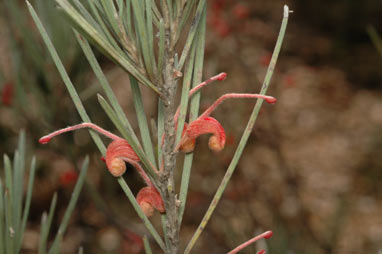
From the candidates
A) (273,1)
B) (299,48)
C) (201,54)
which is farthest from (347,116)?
(201,54)

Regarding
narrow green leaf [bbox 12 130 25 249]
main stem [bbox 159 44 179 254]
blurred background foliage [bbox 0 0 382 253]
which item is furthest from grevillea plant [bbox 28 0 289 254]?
blurred background foliage [bbox 0 0 382 253]

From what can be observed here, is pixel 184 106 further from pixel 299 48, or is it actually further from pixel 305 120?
pixel 299 48

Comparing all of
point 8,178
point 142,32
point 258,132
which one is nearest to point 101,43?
point 142,32

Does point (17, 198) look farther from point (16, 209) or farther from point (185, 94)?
Answer: point (185, 94)

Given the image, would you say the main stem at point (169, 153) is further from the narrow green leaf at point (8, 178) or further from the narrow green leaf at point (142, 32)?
the narrow green leaf at point (8, 178)

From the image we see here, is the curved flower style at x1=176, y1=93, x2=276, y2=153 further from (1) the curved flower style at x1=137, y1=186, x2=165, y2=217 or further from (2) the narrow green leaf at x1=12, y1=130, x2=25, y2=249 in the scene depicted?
(2) the narrow green leaf at x1=12, y1=130, x2=25, y2=249

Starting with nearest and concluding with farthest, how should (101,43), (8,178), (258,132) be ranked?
(101,43) < (8,178) < (258,132)

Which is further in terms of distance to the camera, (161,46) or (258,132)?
(258,132)

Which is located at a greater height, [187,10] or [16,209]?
[187,10]
